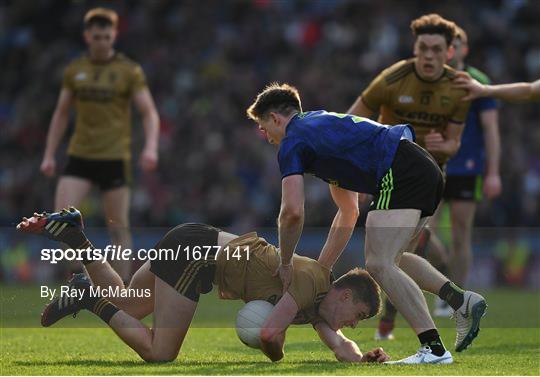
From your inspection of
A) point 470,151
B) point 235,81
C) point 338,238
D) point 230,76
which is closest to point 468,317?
point 338,238

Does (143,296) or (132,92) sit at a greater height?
(132,92)

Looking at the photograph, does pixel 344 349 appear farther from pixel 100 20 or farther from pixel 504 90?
pixel 100 20

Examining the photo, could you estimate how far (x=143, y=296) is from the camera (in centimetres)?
848

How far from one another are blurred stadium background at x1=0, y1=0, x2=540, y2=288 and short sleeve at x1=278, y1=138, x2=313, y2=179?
1090cm

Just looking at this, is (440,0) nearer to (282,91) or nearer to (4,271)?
(4,271)

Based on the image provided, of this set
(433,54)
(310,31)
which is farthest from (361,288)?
(310,31)

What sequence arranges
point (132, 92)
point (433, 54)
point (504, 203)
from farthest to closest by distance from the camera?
point (504, 203) → point (132, 92) → point (433, 54)

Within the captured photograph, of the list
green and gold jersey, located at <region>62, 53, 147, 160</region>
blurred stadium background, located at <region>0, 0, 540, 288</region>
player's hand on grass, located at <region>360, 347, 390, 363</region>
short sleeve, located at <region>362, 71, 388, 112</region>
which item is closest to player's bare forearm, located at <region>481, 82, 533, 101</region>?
short sleeve, located at <region>362, 71, 388, 112</region>

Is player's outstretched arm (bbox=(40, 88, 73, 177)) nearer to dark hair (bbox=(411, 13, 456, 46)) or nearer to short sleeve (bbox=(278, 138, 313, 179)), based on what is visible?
dark hair (bbox=(411, 13, 456, 46))

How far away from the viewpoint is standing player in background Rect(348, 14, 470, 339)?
33.1 feet

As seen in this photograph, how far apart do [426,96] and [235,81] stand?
42.3 feet

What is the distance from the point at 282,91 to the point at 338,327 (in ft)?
5.22

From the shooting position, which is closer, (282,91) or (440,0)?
(282,91)

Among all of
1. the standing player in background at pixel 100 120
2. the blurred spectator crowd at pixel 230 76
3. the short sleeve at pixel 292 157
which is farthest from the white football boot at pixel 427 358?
the blurred spectator crowd at pixel 230 76
